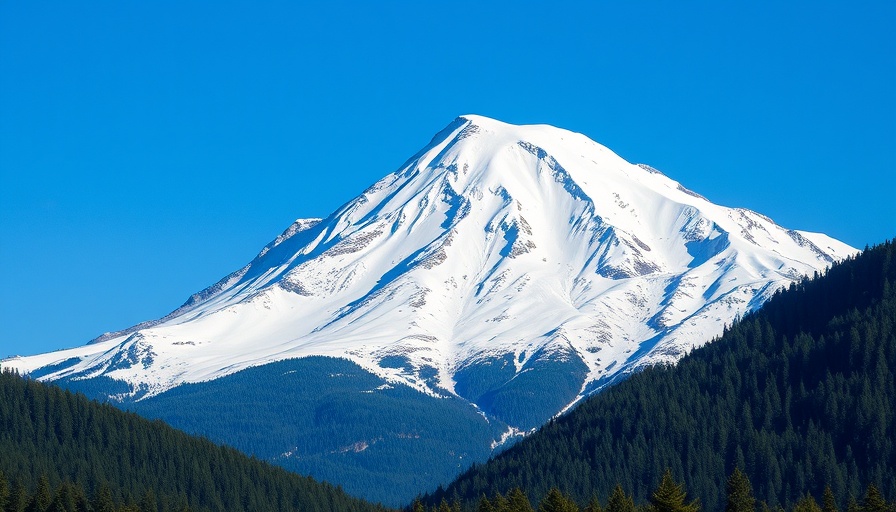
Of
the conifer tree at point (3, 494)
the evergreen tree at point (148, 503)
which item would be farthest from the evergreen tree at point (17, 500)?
the evergreen tree at point (148, 503)

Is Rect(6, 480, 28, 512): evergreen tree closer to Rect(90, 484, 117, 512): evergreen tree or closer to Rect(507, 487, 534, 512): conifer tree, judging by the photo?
Rect(90, 484, 117, 512): evergreen tree

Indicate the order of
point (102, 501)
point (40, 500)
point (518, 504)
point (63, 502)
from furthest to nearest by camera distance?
point (102, 501) < point (63, 502) < point (40, 500) < point (518, 504)

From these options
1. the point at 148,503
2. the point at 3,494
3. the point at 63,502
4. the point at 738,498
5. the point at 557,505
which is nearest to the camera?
the point at 738,498

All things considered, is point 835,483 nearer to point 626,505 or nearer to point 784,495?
point 784,495

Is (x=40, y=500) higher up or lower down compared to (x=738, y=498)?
higher up

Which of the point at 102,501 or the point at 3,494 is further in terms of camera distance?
the point at 102,501

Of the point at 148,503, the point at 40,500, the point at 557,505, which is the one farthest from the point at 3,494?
the point at 557,505

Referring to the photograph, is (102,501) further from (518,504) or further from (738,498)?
(738,498)

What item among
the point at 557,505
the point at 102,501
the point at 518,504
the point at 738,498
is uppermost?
the point at 102,501

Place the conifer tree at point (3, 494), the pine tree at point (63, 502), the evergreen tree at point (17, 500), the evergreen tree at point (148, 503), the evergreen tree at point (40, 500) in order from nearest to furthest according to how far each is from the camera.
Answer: the conifer tree at point (3, 494) < the evergreen tree at point (17, 500) < the evergreen tree at point (40, 500) < the pine tree at point (63, 502) < the evergreen tree at point (148, 503)

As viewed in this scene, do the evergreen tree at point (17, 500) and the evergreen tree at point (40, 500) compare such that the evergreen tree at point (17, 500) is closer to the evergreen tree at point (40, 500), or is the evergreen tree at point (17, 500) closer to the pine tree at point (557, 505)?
the evergreen tree at point (40, 500)

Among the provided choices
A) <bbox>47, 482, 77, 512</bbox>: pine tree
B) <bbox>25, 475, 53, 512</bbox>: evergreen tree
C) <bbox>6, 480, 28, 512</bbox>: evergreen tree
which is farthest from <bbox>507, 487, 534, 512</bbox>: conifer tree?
<bbox>6, 480, 28, 512</bbox>: evergreen tree

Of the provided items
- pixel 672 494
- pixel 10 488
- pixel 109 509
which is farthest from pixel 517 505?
pixel 10 488

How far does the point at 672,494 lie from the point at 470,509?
8160 cm
